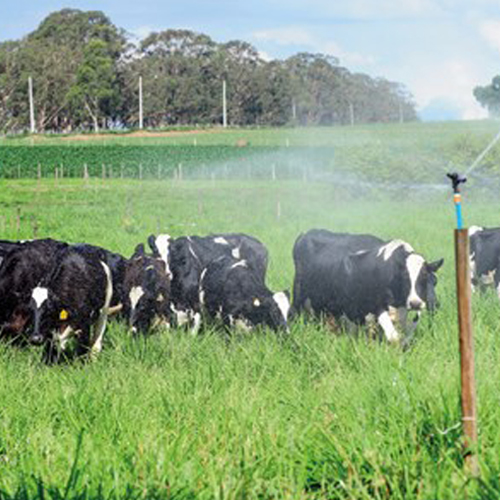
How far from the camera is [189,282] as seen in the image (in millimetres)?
14281

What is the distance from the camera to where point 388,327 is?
1093cm

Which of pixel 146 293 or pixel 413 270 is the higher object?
pixel 413 270

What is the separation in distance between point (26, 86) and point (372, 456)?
106 metres

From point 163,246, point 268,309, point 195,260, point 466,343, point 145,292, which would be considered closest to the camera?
point 466,343

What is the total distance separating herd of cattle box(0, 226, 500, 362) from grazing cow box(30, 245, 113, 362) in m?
0.01

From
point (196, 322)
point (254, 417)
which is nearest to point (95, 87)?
point (196, 322)

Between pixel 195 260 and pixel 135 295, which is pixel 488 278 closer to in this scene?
pixel 195 260

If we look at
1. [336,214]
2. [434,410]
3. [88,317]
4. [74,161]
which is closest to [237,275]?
[88,317]

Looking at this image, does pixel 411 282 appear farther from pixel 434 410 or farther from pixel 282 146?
pixel 282 146

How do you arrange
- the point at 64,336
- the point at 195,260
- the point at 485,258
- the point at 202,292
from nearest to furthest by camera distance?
the point at 64,336 → the point at 202,292 → the point at 485,258 → the point at 195,260

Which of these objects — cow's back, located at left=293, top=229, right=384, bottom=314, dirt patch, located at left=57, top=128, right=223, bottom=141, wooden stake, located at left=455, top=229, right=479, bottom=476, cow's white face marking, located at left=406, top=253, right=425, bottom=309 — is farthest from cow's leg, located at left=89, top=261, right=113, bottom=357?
dirt patch, located at left=57, top=128, right=223, bottom=141

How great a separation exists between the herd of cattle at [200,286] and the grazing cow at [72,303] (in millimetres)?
13

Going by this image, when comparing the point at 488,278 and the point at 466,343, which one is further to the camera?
the point at 488,278

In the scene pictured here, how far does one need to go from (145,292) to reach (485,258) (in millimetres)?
5267
